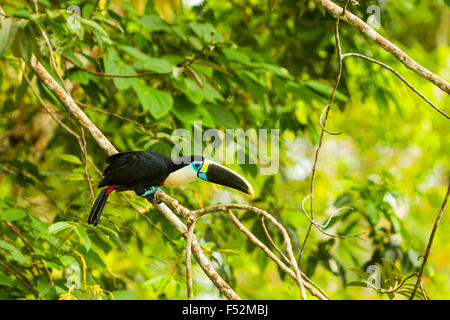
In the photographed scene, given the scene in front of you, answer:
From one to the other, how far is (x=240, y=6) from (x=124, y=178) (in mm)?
2329

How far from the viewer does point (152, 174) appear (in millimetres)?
2266

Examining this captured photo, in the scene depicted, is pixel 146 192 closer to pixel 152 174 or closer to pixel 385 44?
pixel 152 174

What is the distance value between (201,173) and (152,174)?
212 mm

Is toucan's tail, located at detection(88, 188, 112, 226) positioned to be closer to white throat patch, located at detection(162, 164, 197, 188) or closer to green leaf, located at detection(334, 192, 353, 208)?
white throat patch, located at detection(162, 164, 197, 188)

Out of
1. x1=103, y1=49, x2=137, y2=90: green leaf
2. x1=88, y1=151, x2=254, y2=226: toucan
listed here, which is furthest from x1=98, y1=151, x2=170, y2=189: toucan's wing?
x1=103, y1=49, x2=137, y2=90: green leaf

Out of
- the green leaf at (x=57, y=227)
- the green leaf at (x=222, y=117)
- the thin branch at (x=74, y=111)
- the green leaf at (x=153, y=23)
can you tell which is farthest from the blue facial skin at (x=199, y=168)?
the green leaf at (x=153, y=23)

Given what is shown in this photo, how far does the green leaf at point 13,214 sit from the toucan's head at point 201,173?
2.69 ft

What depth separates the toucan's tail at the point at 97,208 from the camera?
2.25 metres

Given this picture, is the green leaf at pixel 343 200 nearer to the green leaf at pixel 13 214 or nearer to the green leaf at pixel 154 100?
the green leaf at pixel 154 100

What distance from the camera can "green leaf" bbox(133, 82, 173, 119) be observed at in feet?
8.72

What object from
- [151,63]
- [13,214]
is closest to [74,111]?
[151,63]

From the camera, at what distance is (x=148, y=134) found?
273cm

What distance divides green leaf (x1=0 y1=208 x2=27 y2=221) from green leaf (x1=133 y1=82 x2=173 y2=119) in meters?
0.81
